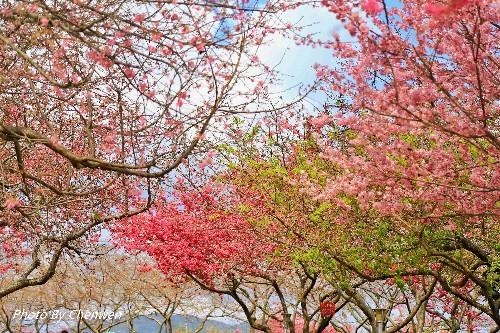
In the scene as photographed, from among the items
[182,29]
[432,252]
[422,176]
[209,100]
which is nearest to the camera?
[182,29]

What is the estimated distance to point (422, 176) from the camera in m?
7.38

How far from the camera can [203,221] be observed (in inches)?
680

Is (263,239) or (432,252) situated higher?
(263,239)

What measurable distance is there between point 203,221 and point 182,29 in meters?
12.0

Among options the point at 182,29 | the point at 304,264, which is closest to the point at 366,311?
the point at 304,264

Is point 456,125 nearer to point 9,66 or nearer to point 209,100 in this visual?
point 209,100

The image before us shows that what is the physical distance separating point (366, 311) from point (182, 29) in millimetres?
10737

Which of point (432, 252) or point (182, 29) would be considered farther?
point (432, 252)

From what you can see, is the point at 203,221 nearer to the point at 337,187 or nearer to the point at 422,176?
the point at 337,187

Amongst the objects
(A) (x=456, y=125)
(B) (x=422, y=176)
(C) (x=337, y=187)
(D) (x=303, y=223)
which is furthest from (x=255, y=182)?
(A) (x=456, y=125)

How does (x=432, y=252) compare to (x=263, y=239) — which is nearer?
(x=432, y=252)

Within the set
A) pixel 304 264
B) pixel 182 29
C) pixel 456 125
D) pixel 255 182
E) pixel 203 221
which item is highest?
pixel 203 221

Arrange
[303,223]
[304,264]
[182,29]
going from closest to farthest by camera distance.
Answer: [182,29], [303,223], [304,264]

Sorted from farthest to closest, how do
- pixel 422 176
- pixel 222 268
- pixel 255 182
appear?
pixel 222 268, pixel 255 182, pixel 422 176
